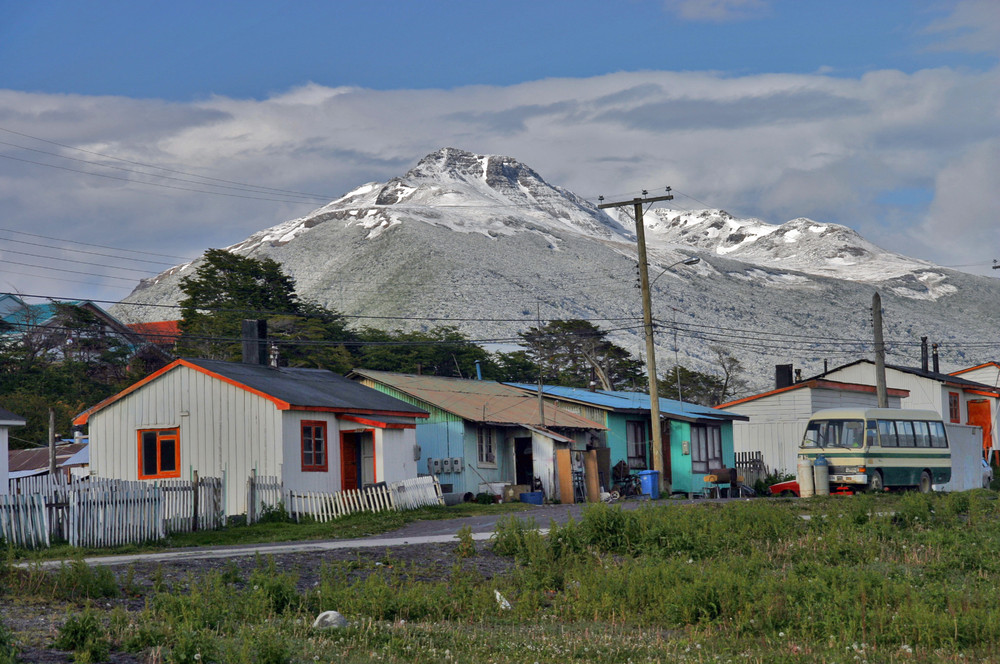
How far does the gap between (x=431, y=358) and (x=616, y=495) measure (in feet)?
158

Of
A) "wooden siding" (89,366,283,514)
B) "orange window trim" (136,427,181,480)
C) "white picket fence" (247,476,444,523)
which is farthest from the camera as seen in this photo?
"orange window trim" (136,427,181,480)

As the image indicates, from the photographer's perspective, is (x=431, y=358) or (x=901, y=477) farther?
(x=431, y=358)

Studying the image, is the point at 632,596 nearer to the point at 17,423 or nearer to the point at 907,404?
the point at 17,423

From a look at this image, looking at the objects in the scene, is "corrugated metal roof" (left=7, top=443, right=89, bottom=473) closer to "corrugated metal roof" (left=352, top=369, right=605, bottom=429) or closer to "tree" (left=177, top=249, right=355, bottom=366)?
"corrugated metal roof" (left=352, top=369, right=605, bottom=429)

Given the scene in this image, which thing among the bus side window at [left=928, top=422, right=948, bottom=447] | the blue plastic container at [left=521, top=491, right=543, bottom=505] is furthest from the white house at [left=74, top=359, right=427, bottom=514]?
the bus side window at [left=928, top=422, right=948, bottom=447]

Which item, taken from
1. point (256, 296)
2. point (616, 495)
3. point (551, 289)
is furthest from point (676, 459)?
point (551, 289)

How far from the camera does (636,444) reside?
4553cm

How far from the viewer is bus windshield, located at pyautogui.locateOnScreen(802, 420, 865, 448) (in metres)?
31.9

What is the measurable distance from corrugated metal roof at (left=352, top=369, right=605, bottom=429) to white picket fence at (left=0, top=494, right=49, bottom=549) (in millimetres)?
18358

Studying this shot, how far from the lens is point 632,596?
44.1 ft

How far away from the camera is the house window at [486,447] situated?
1515 inches

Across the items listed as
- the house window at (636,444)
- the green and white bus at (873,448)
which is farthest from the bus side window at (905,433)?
the house window at (636,444)

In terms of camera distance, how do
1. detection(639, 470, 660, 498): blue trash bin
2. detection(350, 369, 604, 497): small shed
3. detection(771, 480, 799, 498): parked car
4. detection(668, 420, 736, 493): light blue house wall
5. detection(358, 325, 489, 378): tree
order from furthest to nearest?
1. detection(358, 325, 489, 378): tree
2. detection(668, 420, 736, 493): light blue house wall
3. detection(639, 470, 660, 498): blue trash bin
4. detection(350, 369, 604, 497): small shed
5. detection(771, 480, 799, 498): parked car

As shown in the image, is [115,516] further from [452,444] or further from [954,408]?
[954,408]
